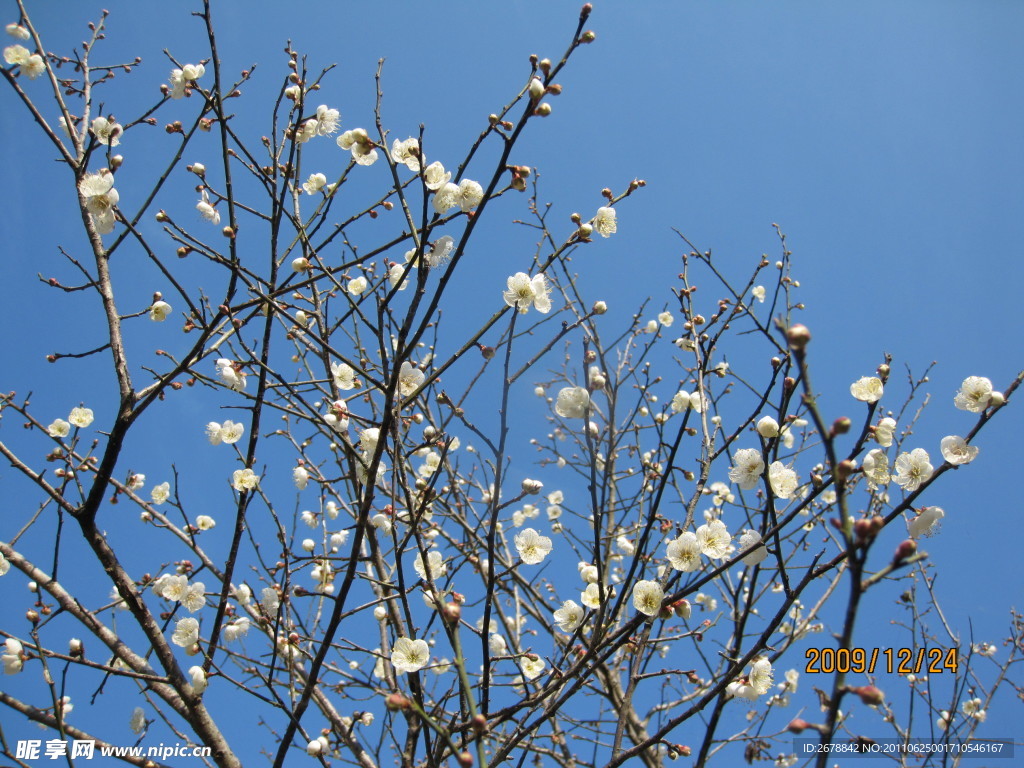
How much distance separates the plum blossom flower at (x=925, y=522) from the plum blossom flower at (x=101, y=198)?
10.9 ft

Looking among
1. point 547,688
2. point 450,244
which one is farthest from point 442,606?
point 450,244

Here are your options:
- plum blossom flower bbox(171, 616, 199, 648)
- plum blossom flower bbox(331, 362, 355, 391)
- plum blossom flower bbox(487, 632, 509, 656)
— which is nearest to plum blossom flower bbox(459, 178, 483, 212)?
plum blossom flower bbox(331, 362, 355, 391)

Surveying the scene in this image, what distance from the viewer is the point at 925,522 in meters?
1.93

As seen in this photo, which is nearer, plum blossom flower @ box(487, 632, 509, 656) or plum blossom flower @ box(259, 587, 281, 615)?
plum blossom flower @ box(259, 587, 281, 615)

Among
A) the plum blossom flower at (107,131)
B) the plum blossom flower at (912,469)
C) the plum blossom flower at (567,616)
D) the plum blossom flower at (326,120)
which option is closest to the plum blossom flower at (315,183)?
the plum blossom flower at (326,120)

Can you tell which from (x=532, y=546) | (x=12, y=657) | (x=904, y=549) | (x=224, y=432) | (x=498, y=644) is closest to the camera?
(x=904, y=549)

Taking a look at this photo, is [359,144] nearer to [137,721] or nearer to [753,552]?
[753,552]

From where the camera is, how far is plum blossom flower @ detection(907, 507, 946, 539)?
1.90m

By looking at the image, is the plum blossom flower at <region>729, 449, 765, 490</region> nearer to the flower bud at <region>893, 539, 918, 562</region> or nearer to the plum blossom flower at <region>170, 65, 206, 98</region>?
the flower bud at <region>893, 539, 918, 562</region>

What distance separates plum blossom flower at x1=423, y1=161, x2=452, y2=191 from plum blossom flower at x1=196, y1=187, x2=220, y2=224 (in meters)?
1.41

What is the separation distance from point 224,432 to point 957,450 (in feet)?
11.0

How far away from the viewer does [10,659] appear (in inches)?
95.8

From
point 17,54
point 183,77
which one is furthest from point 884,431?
point 17,54

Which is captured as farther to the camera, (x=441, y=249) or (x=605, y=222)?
(x=605, y=222)
